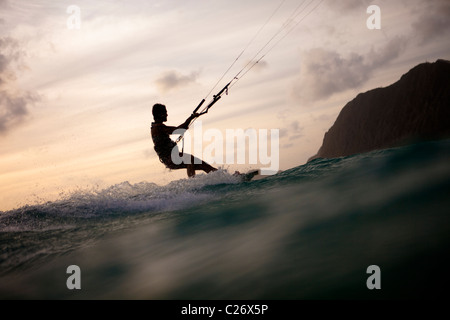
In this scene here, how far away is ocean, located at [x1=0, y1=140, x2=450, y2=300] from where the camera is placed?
2.60 metres

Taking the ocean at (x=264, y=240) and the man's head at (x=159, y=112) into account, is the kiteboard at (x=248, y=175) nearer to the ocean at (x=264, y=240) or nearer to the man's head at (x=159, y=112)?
the ocean at (x=264, y=240)

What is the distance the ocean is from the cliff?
226 feet

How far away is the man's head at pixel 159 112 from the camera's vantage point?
8.92m

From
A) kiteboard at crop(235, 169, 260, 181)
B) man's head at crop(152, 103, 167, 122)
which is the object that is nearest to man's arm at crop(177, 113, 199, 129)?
man's head at crop(152, 103, 167, 122)

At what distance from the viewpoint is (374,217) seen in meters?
3.82

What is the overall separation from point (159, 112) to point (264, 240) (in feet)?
20.6

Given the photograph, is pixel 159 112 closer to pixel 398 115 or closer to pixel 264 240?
pixel 264 240

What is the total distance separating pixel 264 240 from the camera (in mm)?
3771

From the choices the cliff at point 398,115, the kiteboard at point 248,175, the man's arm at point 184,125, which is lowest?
the kiteboard at point 248,175

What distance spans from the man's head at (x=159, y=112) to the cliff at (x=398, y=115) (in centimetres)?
6899

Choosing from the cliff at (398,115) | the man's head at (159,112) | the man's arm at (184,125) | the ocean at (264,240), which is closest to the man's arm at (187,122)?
the man's arm at (184,125)

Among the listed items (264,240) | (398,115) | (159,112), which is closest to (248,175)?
(159,112)

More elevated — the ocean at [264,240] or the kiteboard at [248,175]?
the kiteboard at [248,175]

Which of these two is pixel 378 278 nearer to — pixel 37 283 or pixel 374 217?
pixel 374 217
